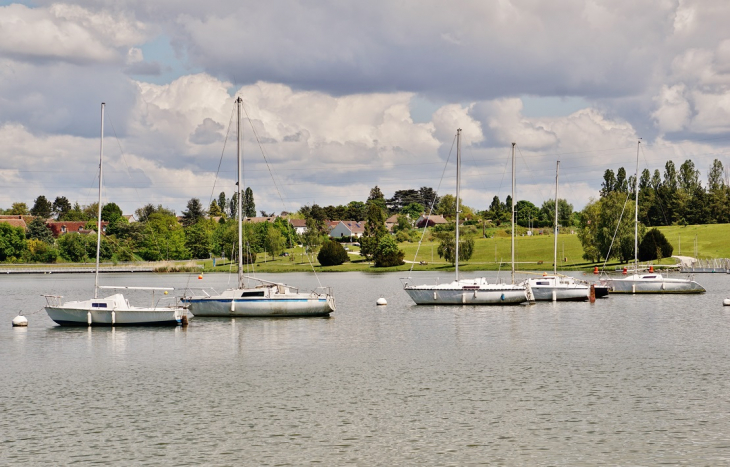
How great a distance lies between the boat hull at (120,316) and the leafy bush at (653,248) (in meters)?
124

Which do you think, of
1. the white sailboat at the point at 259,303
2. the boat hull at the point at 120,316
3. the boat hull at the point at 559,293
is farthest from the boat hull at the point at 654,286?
the boat hull at the point at 120,316

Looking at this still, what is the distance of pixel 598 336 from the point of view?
218 feet

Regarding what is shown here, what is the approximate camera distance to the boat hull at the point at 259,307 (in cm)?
7625

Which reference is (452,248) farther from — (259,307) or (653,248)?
(259,307)

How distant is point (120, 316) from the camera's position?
229ft

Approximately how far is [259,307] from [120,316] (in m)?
12.6

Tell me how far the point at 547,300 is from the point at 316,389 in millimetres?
58660

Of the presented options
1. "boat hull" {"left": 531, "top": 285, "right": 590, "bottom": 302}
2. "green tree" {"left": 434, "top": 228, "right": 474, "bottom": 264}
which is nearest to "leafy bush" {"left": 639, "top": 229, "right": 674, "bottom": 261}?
"green tree" {"left": 434, "top": 228, "right": 474, "bottom": 264}

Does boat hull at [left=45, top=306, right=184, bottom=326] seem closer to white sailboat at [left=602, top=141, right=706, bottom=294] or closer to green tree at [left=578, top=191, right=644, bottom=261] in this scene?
white sailboat at [left=602, top=141, right=706, bottom=294]

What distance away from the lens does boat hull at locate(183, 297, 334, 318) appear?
250 ft

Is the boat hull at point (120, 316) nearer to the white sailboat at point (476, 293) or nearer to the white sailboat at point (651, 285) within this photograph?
the white sailboat at point (476, 293)

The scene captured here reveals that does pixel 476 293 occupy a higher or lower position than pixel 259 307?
higher

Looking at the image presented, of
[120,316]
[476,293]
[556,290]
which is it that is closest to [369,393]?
[120,316]

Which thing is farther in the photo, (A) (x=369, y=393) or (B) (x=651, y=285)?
(B) (x=651, y=285)
